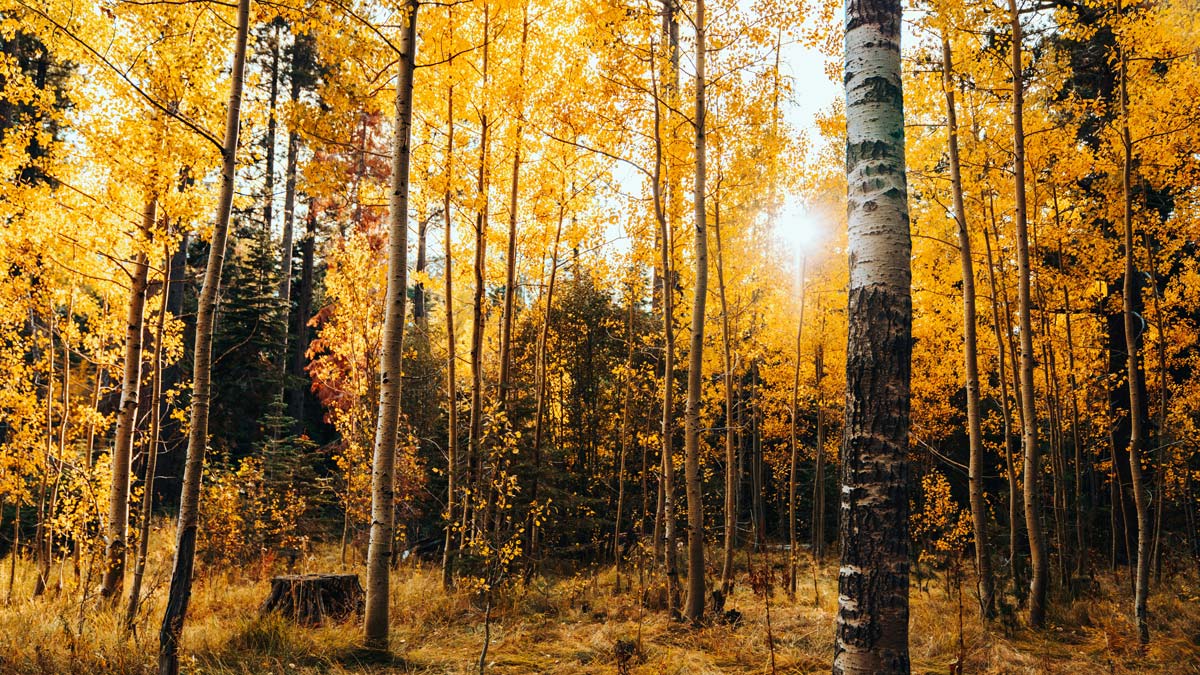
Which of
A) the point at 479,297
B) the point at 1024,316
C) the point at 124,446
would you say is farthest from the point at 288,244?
the point at 1024,316

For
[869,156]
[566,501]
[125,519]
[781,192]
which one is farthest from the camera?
[781,192]

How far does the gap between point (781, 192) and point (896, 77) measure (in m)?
9.55

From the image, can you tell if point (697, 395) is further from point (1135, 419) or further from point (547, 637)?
point (1135, 419)

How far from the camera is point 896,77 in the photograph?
9.47 ft

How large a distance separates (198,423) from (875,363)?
13.5ft

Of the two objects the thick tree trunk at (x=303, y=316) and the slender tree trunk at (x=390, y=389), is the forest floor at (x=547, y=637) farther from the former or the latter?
the thick tree trunk at (x=303, y=316)

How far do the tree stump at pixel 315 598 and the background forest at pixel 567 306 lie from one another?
0.48 metres

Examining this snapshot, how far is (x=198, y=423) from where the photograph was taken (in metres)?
4.09

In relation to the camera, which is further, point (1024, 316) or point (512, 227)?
point (512, 227)

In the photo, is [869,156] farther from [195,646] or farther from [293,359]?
[293,359]

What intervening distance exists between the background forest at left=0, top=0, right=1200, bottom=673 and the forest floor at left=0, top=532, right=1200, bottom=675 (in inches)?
2.4

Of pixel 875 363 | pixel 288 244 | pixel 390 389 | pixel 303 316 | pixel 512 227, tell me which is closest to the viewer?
pixel 875 363

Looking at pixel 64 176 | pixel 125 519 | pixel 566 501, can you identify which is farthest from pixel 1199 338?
pixel 64 176

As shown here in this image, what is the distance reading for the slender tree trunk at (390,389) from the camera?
16.6ft
